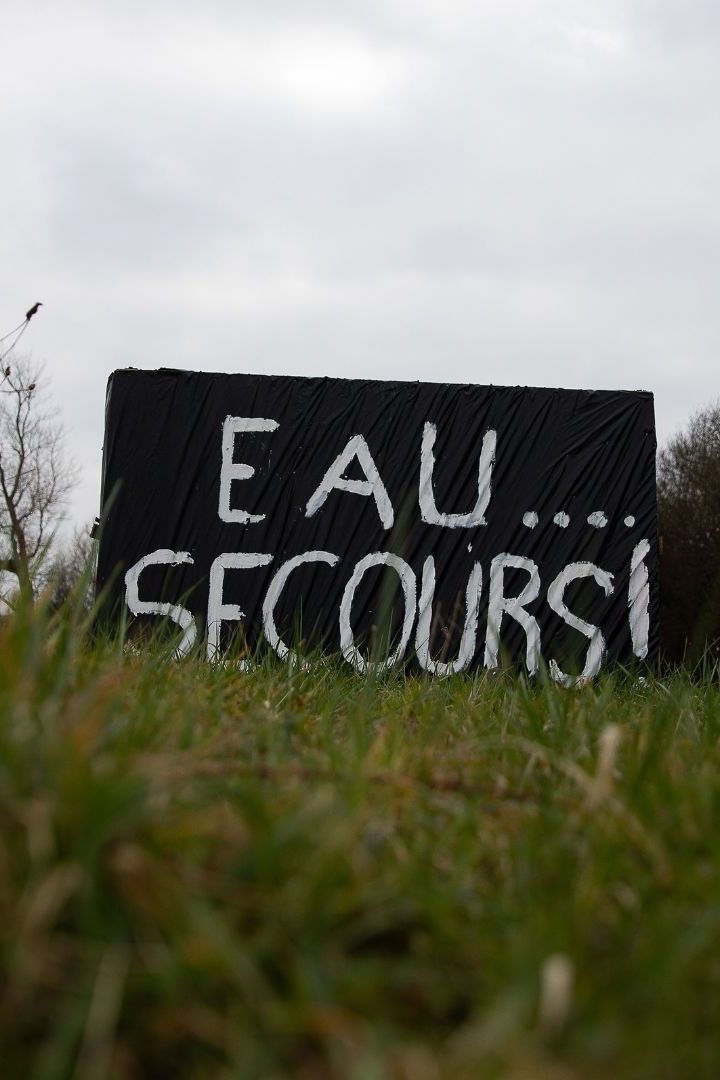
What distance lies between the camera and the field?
0.95 m

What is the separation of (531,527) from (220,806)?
5.40 m

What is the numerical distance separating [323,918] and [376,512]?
5.48 m

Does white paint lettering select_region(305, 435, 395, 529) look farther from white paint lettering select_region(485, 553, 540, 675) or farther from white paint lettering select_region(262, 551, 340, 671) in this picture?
white paint lettering select_region(485, 553, 540, 675)

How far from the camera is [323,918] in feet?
3.53

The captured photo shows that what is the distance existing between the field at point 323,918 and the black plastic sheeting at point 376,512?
4.85 m

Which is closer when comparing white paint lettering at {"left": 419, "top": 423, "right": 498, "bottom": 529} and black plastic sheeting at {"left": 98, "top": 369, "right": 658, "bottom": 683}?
black plastic sheeting at {"left": 98, "top": 369, "right": 658, "bottom": 683}

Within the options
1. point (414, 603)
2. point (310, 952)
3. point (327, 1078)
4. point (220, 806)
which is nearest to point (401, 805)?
point (220, 806)

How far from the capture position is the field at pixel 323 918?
953 millimetres

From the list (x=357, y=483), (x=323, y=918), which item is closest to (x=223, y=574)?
(x=357, y=483)

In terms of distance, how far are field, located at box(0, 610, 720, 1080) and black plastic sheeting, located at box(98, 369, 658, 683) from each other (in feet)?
15.9

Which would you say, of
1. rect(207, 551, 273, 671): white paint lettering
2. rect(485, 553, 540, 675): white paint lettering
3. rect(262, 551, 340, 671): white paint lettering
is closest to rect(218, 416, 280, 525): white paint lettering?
rect(207, 551, 273, 671): white paint lettering

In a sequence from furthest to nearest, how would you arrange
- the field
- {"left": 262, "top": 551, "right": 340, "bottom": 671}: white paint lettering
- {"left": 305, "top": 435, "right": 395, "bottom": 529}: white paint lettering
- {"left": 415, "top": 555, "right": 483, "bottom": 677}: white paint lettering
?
{"left": 305, "top": 435, "right": 395, "bottom": 529}: white paint lettering → {"left": 262, "top": 551, "right": 340, "bottom": 671}: white paint lettering → {"left": 415, "top": 555, "right": 483, "bottom": 677}: white paint lettering → the field

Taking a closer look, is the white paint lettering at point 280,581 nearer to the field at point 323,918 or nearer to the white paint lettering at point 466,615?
the white paint lettering at point 466,615

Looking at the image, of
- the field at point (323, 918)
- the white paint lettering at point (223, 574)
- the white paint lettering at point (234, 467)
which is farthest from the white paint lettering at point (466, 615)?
the field at point (323, 918)
